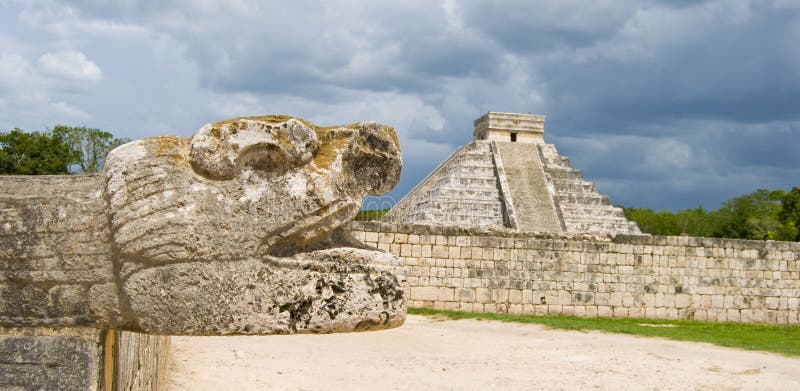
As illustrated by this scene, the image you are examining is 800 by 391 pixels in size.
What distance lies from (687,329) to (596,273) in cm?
218

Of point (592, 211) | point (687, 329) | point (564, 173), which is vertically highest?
point (564, 173)

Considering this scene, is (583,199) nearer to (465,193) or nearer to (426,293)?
(465,193)

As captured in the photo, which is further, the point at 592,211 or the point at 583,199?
the point at 583,199

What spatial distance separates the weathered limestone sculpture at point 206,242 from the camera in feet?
6.93

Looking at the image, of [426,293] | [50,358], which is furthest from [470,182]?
[50,358]

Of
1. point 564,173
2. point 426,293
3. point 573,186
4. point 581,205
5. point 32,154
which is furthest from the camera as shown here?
point 564,173

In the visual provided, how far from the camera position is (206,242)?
2.10 metres

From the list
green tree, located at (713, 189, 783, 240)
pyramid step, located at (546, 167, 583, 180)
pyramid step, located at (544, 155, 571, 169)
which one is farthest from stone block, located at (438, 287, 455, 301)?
green tree, located at (713, 189, 783, 240)

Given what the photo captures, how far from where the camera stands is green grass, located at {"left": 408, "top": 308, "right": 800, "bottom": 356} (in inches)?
508

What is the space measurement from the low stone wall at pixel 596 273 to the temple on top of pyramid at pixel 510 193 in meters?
5.10

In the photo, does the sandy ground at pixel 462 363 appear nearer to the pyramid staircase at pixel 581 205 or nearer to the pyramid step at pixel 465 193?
the pyramid step at pixel 465 193

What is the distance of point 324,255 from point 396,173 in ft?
1.07

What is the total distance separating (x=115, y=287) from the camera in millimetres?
2201

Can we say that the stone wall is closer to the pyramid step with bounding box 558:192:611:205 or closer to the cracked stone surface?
the cracked stone surface
